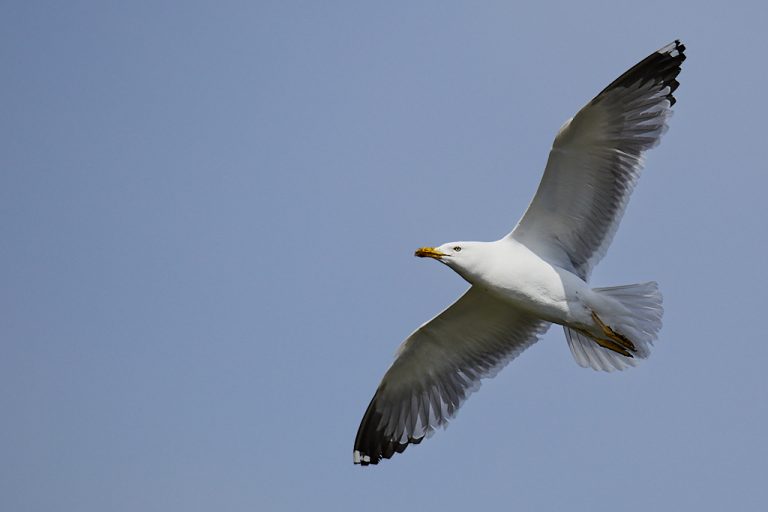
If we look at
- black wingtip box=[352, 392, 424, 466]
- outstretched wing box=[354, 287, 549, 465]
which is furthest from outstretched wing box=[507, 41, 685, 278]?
black wingtip box=[352, 392, 424, 466]

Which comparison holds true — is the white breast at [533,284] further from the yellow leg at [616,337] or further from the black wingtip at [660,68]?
the black wingtip at [660,68]

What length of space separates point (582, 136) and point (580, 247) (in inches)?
41.8

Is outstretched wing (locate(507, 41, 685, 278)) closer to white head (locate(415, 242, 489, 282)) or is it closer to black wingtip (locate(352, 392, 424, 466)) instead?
white head (locate(415, 242, 489, 282))

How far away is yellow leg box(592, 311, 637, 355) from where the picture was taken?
363 inches

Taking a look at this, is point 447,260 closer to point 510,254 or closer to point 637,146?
point 510,254

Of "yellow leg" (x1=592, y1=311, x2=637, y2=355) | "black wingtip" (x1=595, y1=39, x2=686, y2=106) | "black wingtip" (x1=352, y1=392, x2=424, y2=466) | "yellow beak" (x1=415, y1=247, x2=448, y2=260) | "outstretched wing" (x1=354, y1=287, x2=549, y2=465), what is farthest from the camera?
"black wingtip" (x1=352, y1=392, x2=424, y2=466)

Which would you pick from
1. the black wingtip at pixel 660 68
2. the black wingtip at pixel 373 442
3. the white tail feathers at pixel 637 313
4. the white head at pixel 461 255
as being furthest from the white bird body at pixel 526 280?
the black wingtip at pixel 373 442

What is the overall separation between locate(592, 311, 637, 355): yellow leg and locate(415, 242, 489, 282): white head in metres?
1.03

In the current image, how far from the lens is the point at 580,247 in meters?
9.69

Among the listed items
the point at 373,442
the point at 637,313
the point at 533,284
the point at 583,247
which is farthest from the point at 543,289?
the point at 373,442

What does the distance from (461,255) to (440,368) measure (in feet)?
5.38

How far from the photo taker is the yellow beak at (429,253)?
369 inches

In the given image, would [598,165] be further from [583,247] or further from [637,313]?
[637,313]

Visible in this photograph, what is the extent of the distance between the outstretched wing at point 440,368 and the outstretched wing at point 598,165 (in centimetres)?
83
